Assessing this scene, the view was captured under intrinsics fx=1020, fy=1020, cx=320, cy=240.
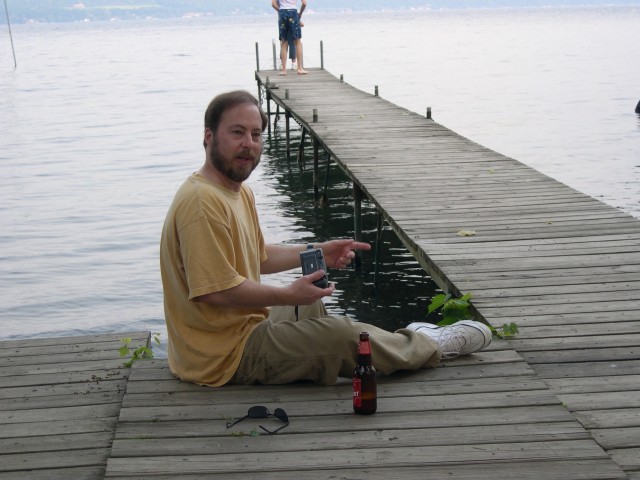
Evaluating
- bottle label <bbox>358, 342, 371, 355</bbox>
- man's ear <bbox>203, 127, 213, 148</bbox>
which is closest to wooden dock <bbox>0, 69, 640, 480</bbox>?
bottle label <bbox>358, 342, 371, 355</bbox>

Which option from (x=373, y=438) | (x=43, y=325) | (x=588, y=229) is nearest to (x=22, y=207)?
(x=43, y=325)

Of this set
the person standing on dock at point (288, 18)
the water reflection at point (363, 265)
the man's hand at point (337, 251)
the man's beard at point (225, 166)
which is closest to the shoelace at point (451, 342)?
the man's hand at point (337, 251)

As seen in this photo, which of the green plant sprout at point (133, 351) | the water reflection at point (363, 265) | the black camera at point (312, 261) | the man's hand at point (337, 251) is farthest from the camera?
the water reflection at point (363, 265)

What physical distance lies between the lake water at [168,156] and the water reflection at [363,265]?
0.03 meters

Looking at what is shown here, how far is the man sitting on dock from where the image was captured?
14.3 ft

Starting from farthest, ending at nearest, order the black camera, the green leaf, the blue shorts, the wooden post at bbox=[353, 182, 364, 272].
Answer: the blue shorts
the wooden post at bbox=[353, 182, 364, 272]
the green leaf
the black camera

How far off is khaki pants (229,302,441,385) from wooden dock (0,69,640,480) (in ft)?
0.23

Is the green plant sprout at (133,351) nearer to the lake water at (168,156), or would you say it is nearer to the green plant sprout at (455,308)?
the green plant sprout at (455,308)

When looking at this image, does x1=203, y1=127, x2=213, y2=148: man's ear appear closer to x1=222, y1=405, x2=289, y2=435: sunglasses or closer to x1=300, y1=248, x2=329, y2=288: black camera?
x1=300, y1=248, x2=329, y2=288: black camera

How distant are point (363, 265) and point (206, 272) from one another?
7344 millimetres

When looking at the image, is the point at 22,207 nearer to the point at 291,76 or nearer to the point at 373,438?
the point at 291,76

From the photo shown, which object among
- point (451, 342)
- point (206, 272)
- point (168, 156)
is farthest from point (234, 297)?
point (168, 156)

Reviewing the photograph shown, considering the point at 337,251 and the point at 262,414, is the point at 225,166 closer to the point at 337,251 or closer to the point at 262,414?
the point at 337,251

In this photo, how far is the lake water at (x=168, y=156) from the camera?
11.2 metres
